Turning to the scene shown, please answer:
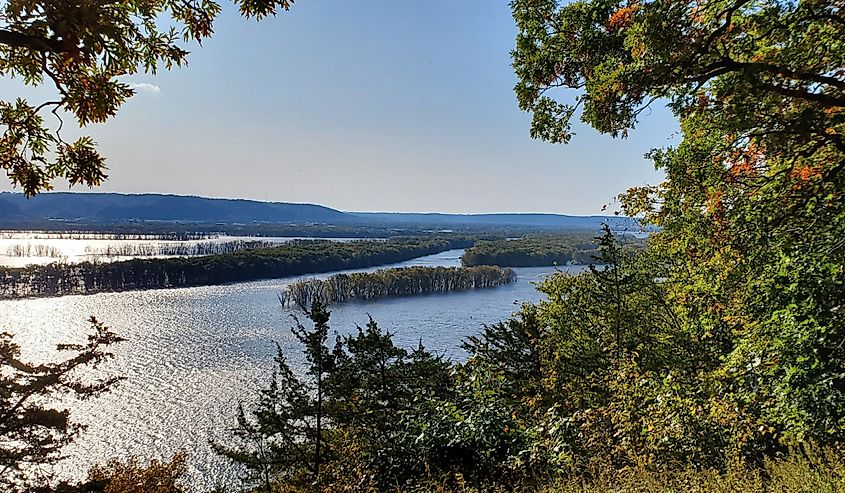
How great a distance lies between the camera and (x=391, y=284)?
62.1 m

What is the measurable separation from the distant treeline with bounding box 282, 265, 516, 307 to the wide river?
280cm

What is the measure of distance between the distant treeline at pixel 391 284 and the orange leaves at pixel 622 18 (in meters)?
49.0

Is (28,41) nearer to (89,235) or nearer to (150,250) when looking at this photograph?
(150,250)

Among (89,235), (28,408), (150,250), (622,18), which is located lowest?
(150,250)

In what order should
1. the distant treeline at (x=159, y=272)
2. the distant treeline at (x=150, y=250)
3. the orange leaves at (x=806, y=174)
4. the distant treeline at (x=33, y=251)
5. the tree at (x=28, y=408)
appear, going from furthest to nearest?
the distant treeline at (x=150, y=250)
the distant treeline at (x=33, y=251)
the distant treeline at (x=159, y=272)
the tree at (x=28, y=408)
the orange leaves at (x=806, y=174)

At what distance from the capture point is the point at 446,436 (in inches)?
227

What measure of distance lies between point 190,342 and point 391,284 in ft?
93.7

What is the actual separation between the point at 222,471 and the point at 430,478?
52.9 ft

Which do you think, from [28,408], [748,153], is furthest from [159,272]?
[748,153]

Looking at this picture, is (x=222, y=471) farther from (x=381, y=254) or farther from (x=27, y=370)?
(x=381, y=254)

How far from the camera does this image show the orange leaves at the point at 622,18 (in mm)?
4409

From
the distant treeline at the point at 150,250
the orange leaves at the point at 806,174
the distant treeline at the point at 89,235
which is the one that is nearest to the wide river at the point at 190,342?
the orange leaves at the point at 806,174

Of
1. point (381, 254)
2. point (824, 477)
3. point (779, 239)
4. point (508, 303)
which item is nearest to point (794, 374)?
point (779, 239)

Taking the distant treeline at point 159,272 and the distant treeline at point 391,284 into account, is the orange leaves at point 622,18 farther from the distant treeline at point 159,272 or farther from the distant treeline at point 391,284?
the distant treeline at point 159,272
